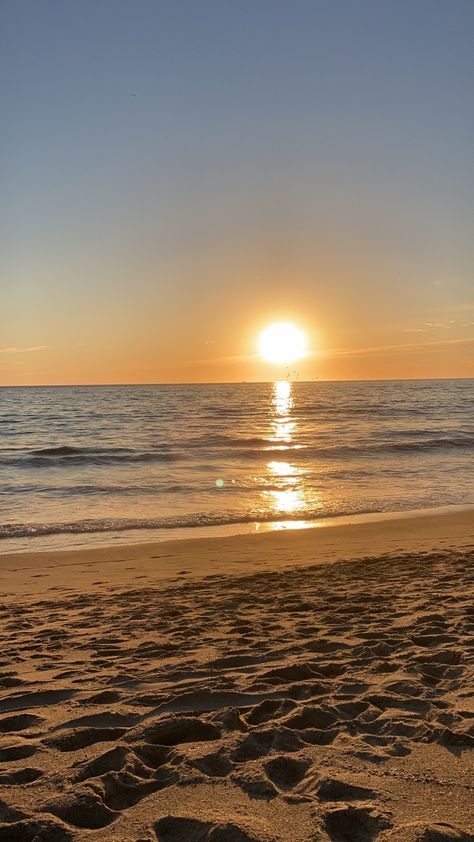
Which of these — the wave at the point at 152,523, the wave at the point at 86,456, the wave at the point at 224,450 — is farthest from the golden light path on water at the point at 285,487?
the wave at the point at 86,456

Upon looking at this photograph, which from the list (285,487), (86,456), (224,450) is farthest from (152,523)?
(224,450)

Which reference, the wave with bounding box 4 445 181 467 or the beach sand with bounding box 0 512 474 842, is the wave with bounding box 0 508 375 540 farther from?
the wave with bounding box 4 445 181 467

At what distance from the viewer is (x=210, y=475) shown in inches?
845

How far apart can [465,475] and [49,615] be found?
16917mm

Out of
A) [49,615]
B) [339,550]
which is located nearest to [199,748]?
[49,615]

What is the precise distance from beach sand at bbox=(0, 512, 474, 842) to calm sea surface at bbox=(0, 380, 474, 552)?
18.7 feet

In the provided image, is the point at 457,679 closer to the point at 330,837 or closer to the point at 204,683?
the point at 204,683

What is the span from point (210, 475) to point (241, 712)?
17.5 meters

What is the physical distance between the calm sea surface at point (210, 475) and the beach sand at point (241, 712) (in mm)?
5707

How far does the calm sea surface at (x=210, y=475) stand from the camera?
14.0m

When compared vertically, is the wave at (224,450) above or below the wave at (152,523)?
below

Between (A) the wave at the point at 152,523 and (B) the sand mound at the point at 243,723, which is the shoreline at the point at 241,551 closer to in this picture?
(A) the wave at the point at 152,523

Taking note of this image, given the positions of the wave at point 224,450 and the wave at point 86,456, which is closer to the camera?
the wave at point 86,456

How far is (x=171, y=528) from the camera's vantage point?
13242 mm
